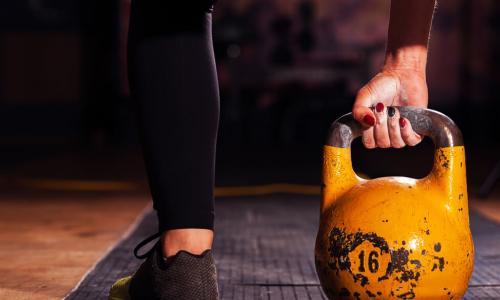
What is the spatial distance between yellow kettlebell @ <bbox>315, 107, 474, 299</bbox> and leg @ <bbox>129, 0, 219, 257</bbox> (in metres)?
0.23

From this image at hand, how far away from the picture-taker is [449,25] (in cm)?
965

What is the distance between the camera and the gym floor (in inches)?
70.1

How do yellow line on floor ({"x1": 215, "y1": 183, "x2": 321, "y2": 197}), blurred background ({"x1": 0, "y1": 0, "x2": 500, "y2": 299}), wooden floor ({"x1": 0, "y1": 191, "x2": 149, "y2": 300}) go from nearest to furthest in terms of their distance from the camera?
wooden floor ({"x1": 0, "y1": 191, "x2": 149, "y2": 300}) < yellow line on floor ({"x1": 215, "y1": 183, "x2": 321, "y2": 197}) < blurred background ({"x1": 0, "y1": 0, "x2": 500, "y2": 299})

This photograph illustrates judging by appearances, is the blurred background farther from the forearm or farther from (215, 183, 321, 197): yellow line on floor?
the forearm

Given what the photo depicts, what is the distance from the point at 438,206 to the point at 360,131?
19 cm

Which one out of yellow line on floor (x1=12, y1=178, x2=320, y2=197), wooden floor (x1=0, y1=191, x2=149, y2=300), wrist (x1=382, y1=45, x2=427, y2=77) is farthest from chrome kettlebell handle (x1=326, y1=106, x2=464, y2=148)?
yellow line on floor (x1=12, y1=178, x2=320, y2=197)

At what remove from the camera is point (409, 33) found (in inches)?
59.3

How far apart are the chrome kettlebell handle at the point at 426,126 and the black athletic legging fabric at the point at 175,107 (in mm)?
259

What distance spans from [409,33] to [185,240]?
59 cm

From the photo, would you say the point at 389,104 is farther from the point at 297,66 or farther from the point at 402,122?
the point at 297,66

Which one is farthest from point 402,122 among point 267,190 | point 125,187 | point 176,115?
point 125,187

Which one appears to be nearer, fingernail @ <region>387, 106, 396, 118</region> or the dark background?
fingernail @ <region>387, 106, 396, 118</region>

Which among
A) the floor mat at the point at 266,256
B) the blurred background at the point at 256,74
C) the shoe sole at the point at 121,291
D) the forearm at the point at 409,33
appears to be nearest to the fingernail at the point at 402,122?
the forearm at the point at 409,33

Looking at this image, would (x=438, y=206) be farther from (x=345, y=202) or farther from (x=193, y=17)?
(x=193, y=17)
